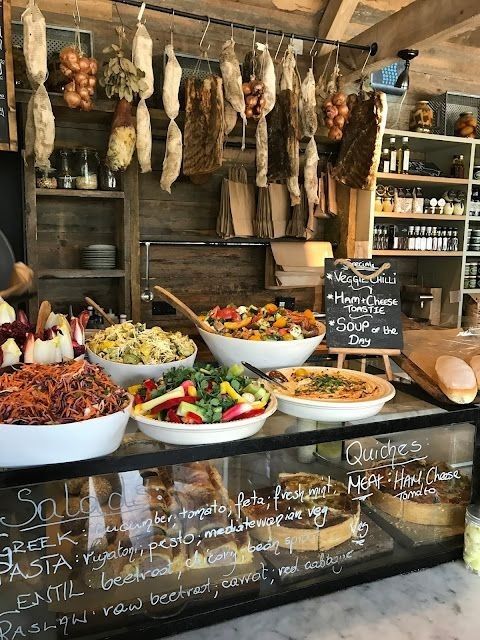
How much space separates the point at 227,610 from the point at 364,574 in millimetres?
388

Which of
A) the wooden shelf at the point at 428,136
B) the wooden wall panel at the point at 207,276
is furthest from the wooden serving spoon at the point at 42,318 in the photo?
the wooden shelf at the point at 428,136

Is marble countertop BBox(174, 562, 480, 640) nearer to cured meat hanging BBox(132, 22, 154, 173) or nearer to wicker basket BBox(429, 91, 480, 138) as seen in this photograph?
cured meat hanging BBox(132, 22, 154, 173)

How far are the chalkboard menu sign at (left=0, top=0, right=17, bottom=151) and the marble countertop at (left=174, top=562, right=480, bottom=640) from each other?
8.91 feet

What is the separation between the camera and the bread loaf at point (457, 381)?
1482 millimetres

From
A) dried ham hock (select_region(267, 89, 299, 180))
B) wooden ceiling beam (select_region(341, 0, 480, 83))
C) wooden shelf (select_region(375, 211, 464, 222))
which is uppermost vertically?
wooden ceiling beam (select_region(341, 0, 480, 83))

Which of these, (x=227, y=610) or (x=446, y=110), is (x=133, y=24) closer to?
(x=446, y=110)

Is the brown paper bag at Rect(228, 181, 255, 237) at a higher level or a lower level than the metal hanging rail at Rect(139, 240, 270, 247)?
higher

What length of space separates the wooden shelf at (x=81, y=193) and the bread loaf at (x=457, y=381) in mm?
2447

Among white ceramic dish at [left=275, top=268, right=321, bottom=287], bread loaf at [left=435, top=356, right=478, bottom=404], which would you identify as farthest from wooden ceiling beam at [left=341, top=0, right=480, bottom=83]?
bread loaf at [left=435, top=356, right=478, bottom=404]

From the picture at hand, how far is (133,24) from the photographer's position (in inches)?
145

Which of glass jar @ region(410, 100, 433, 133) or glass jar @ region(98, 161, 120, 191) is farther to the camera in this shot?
glass jar @ region(410, 100, 433, 133)

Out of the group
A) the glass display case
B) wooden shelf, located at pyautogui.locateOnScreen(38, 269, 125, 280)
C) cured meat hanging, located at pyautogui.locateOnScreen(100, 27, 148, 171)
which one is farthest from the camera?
wooden shelf, located at pyautogui.locateOnScreen(38, 269, 125, 280)

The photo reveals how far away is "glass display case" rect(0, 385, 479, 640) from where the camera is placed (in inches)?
43.8

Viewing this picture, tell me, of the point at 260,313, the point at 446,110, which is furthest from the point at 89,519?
the point at 446,110
